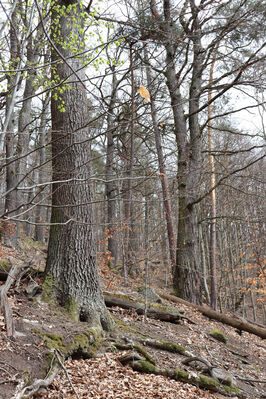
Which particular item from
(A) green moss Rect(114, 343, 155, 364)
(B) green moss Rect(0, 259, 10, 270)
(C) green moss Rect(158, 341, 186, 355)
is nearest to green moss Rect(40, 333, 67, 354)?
(A) green moss Rect(114, 343, 155, 364)

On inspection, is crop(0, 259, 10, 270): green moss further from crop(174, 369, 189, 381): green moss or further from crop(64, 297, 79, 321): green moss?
crop(174, 369, 189, 381): green moss

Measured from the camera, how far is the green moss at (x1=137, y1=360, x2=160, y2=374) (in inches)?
169

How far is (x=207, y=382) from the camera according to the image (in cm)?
441

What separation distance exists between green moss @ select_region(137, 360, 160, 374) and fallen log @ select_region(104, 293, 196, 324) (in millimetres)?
2303

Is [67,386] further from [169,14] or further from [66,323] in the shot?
[169,14]

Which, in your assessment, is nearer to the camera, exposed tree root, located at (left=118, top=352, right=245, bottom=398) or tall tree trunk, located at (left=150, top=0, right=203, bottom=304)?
exposed tree root, located at (left=118, top=352, right=245, bottom=398)

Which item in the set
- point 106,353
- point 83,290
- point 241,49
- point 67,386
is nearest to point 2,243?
point 83,290

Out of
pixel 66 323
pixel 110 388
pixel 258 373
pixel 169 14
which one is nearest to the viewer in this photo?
pixel 110 388

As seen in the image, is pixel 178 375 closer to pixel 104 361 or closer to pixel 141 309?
pixel 104 361

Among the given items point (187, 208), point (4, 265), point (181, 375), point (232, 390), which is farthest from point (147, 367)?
point (187, 208)

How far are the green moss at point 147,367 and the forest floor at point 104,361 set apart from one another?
0.07m

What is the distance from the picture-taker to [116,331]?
5.09 meters

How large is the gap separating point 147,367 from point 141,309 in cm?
259

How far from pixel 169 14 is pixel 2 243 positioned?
24.9ft
